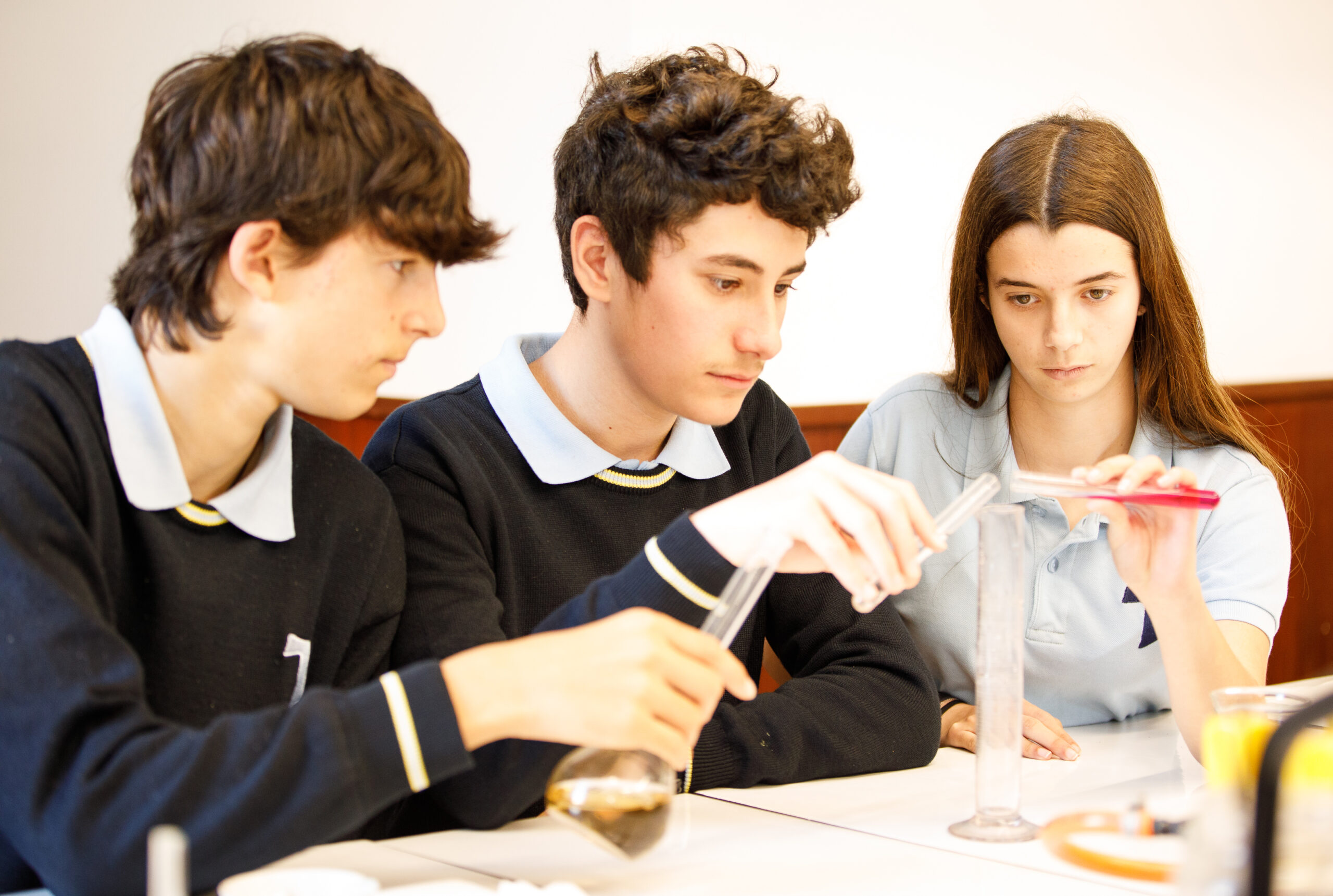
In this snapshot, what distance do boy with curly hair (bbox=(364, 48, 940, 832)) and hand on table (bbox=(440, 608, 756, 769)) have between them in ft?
1.00

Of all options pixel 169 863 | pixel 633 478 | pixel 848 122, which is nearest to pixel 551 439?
pixel 633 478

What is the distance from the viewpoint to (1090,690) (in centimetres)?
143

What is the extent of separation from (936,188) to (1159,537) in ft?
6.15

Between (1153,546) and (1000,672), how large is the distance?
1.09 ft

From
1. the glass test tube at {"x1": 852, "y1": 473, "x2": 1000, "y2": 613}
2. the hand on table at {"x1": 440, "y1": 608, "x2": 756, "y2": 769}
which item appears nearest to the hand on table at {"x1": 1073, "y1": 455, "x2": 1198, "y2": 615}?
the glass test tube at {"x1": 852, "y1": 473, "x2": 1000, "y2": 613}

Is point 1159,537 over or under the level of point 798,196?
under

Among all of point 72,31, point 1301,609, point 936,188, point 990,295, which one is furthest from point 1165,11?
point 72,31

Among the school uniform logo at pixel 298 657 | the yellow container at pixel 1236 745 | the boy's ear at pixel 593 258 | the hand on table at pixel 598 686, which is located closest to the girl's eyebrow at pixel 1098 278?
the boy's ear at pixel 593 258

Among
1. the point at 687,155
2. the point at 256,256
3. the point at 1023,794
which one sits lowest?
the point at 1023,794

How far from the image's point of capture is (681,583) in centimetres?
90

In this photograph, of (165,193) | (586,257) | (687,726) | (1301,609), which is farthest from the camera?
(1301,609)

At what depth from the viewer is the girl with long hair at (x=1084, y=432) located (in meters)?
1.39

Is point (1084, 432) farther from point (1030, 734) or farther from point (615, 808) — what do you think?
point (615, 808)

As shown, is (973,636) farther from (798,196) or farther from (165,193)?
(165,193)
